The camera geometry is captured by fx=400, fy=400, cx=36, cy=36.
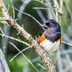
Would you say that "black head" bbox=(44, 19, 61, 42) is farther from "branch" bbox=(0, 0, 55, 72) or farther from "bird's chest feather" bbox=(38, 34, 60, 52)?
"branch" bbox=(0, 0, 55, 72)

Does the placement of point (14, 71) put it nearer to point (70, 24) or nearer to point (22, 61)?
point (22, 61)

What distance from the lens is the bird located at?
2.39 meters

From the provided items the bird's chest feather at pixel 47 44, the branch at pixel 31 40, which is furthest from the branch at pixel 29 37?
the bird's chest feather at pixel 47 44

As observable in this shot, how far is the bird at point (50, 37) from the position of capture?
7.84 ft

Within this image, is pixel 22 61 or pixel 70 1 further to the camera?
pixel 22 61

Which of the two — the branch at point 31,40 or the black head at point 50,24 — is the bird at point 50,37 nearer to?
the black head at point 50,24

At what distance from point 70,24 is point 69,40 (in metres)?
0.18

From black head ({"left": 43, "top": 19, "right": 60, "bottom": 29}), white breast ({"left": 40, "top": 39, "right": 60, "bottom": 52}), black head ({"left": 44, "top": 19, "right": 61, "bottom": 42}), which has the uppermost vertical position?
black head ({"left": 43, "top": 19, "right": 60, "bottom": 29})

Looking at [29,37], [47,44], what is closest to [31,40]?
[29,37]

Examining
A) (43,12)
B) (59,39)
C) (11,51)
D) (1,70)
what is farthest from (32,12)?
(1,70)

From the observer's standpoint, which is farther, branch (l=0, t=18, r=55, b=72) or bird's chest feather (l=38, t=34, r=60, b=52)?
bird's chest feather (l=38, t=34, r=60, b=52)

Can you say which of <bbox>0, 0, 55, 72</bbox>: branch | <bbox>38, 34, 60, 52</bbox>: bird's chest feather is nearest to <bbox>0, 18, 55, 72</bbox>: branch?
<bbox>0, 0, 55, 72</bbox>: branch

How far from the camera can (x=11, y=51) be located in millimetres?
3979

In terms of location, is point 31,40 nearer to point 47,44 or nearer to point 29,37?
point 29,37
